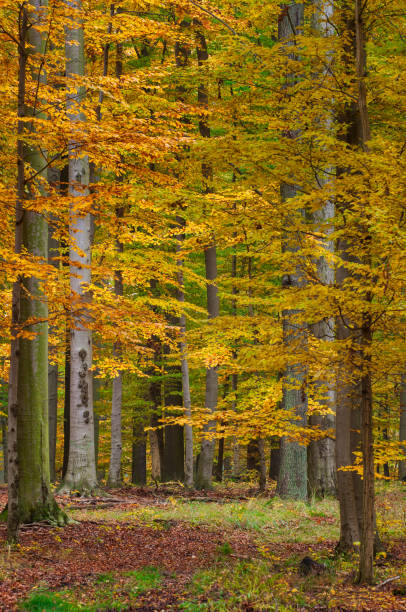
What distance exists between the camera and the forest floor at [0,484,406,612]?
5.91 meters

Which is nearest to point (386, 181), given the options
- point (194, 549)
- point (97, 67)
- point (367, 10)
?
point (367, 10)

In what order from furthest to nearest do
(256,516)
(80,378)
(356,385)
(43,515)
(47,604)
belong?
(80,378)
(256,516)
(43,515)
(356,385)
(47,604)

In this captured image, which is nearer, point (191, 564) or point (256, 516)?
point (191, 564)

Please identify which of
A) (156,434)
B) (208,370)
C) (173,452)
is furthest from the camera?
(156,434)

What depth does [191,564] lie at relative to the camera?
7367 millimetres

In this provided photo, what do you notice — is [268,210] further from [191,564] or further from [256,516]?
[256,516]

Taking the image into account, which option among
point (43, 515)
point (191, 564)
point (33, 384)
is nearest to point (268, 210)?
point (33, 384)

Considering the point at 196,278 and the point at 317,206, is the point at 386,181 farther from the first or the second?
the point at 196,278

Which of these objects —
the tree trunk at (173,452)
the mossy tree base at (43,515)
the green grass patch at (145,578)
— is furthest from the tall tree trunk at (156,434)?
the green grass patch at (145,578)

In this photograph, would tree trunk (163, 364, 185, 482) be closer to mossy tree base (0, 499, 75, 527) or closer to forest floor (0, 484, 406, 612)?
forest floor (0, 484, 406, 612)

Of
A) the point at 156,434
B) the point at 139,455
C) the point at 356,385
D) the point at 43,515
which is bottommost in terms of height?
the point at 139,455

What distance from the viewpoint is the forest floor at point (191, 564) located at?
19.4ft

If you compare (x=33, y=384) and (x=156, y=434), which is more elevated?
(x=33, y=384)

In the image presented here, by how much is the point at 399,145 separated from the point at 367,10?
85.5 inches
